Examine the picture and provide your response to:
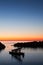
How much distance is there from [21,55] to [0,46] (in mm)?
40867

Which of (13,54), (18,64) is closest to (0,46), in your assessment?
(13,54)

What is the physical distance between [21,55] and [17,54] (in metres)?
1.63

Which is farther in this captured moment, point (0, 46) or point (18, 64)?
point (0, 46)

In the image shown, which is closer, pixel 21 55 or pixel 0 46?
pixel 21 55

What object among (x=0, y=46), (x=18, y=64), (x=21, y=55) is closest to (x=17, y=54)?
(x=21, y=55)

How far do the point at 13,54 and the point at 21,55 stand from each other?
9.73 ft

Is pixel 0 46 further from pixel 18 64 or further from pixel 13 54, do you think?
pixel 18 64

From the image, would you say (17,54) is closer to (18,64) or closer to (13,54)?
(13,54)

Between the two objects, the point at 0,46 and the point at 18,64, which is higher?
the point at 0,46

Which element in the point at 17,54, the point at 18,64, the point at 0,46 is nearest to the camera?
the point at 18,64

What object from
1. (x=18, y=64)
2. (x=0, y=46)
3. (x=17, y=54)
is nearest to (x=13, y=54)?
(x=17, y=54)

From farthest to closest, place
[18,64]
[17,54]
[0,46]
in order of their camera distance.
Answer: [0,46] → [17,54] → [18,64]

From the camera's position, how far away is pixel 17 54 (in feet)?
162

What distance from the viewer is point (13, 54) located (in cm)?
5109
